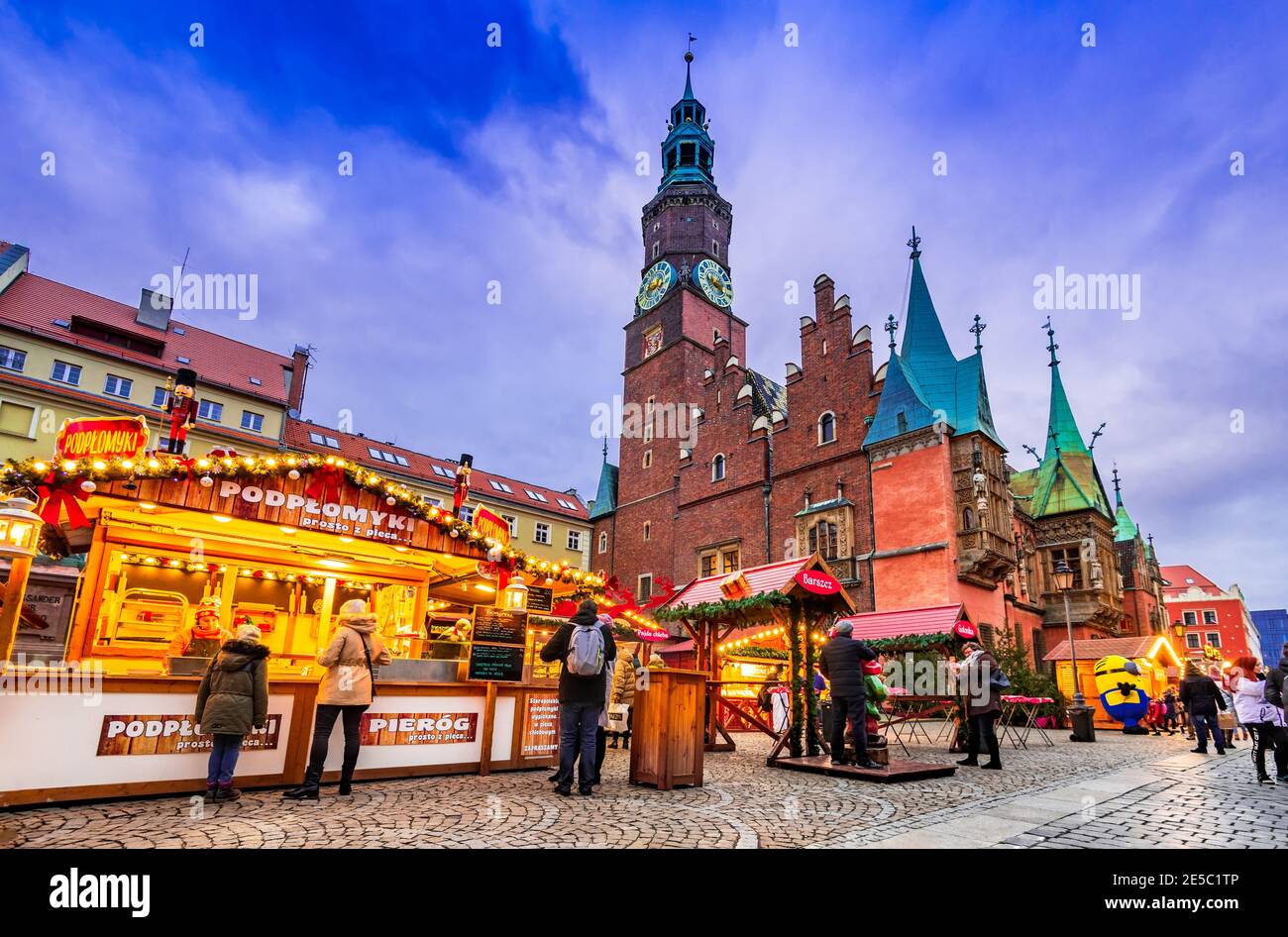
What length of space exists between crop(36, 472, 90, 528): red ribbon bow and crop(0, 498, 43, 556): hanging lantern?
5.15ft

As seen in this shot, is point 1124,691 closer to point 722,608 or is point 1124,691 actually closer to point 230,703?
point 722,608

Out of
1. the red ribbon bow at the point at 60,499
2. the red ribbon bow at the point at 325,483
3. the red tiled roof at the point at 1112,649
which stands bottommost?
the red tiled roof at the point at 1112,649

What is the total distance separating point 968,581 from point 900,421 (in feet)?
19.1

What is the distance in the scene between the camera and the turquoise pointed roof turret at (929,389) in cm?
2359

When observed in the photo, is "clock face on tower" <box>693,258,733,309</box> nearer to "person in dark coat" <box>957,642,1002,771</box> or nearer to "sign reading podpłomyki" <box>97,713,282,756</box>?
"person in dark coat" <box>957,642,1002,771</box>

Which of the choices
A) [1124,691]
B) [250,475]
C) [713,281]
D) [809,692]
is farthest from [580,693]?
[713,281]

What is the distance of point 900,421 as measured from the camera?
23.9 metres

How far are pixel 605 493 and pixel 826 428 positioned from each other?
1616 centimetres

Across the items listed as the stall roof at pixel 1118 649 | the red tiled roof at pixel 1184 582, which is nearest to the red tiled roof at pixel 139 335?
the stall roof at pixel 1118 649

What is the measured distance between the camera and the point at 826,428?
26609mm

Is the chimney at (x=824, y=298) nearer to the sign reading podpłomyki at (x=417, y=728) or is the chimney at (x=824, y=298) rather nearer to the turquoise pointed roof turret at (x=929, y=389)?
the turquoise pointed roof turret at (x=929, y=389)

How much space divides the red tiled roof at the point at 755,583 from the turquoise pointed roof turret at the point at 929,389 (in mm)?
13923

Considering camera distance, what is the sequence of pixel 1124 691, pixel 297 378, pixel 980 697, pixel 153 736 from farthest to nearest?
pixel 297 378
pixel 1124 691
pixel 980 697
pixel 153 736
